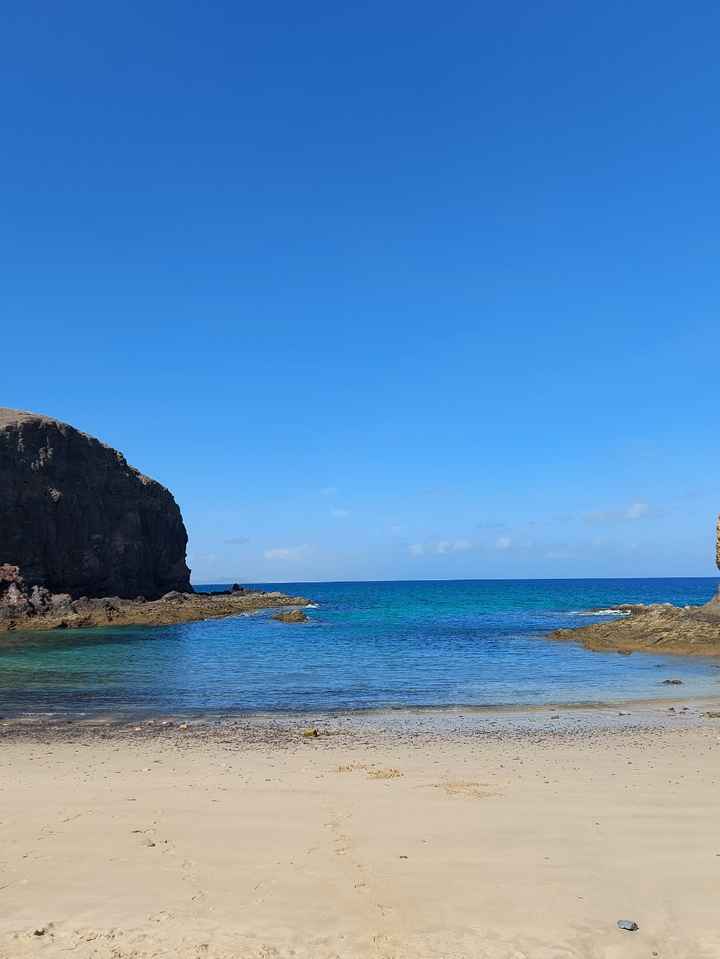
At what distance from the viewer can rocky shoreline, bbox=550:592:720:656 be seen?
129ft

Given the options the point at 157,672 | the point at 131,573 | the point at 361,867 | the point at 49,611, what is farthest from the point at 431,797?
the point at 131,573

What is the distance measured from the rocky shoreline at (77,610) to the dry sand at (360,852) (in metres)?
44.8

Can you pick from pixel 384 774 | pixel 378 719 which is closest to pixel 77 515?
pixel 378 719

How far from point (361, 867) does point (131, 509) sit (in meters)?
82.1

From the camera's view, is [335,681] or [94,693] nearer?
[94,693]

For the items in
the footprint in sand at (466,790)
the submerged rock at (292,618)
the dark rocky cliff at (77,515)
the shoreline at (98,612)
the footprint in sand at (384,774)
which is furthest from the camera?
the dark rocky cliff at (77,515)

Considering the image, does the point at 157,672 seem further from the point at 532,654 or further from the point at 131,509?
the point at 131,509

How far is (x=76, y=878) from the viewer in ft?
26.6

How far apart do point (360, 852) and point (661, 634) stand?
37.4 m

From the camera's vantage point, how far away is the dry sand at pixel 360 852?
22.3 ft

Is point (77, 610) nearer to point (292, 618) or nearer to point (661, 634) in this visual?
point (292, 618)

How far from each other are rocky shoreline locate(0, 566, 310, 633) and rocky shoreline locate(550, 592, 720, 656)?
117 ft

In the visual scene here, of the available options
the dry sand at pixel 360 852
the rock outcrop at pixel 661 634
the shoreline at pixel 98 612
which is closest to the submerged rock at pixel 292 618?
the shoreline at pixel 98 612

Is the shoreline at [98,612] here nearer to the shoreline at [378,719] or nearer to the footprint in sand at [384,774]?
the shoreline at [378,719]
